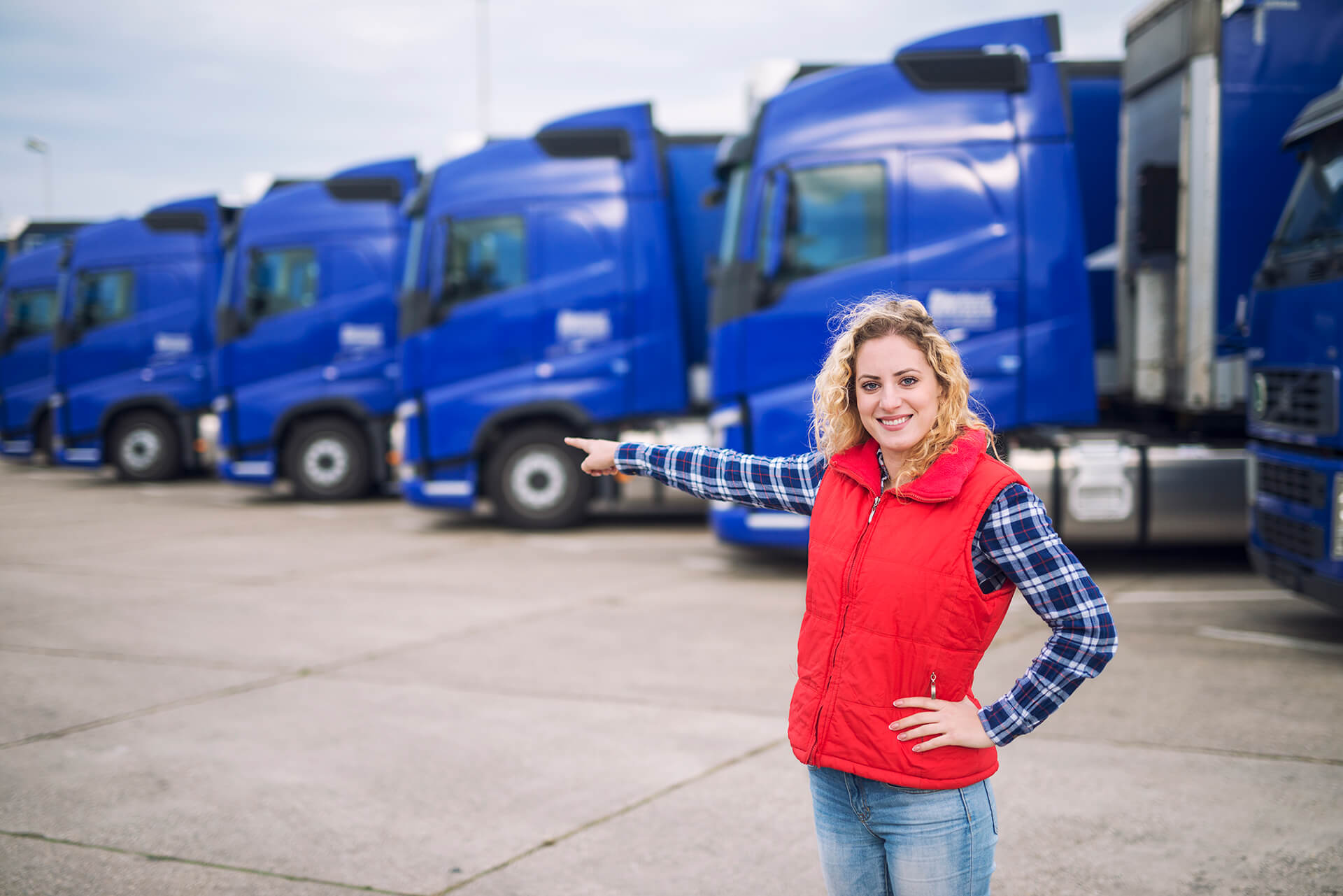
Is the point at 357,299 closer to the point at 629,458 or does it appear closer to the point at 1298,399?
the point at 1298,399

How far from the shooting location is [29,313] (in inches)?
709

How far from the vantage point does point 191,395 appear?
15016 millimetres

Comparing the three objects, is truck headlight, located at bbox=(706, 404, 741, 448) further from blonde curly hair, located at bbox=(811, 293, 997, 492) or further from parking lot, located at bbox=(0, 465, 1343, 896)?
blonde curly hair, located at bbox=(811, 293, 997, 492)

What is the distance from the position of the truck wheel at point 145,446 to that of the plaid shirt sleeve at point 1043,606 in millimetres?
15030

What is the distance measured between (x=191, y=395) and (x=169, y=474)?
46.6 inches

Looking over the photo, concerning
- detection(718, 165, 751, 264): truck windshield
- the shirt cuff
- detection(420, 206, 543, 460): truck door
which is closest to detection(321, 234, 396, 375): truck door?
detection(420, 206, 543, 460): truck door

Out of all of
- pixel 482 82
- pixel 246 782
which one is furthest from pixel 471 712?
pixel 482 82

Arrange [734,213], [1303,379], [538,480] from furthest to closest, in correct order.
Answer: [538,480] < [734,213] < [1303,379]

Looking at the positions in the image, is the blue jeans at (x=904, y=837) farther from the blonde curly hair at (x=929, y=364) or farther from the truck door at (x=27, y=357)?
the truck door at (x=27, y=357)

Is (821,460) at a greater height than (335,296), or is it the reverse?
(335,296)

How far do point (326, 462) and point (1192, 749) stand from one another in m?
10.4

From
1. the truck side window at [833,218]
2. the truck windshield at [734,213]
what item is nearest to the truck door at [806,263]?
the truck side window at [833,218]

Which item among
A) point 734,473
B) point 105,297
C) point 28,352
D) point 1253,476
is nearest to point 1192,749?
point 1253,476

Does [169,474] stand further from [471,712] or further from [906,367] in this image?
[906,367]
